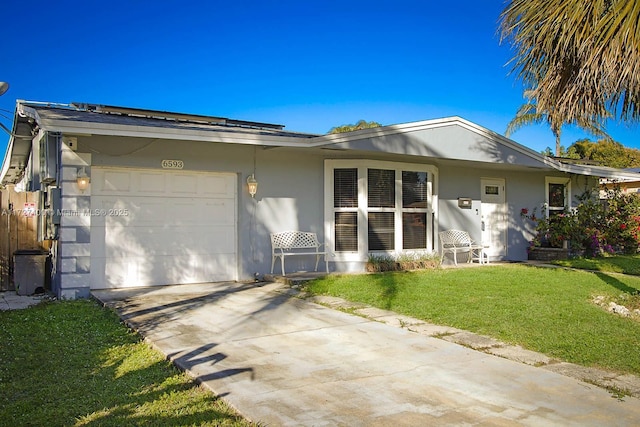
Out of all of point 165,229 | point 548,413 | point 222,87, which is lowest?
point 548,413

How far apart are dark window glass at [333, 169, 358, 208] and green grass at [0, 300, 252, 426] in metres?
6.01

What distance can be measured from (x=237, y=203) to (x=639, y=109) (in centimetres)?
710

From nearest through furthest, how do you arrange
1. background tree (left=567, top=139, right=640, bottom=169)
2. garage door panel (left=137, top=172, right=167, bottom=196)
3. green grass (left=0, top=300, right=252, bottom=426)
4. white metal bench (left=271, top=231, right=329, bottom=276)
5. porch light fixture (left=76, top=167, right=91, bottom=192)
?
green grass (left=0, top=300, right=252, bottom=426)
porch light fixture (left=76, top=167, right=91, bottom=192)
garage door panel (left=137, top=172, right=167, bottom=196)
white metal bench (left=271, top=231, right=329, bottom=276)
background tree (left=567, top=139, right=640, bottom=169)

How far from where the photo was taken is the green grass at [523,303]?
5.25m

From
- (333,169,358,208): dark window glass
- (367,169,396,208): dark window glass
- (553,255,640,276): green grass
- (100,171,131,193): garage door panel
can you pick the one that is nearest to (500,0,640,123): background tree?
(367,169,396,208): dark window glass

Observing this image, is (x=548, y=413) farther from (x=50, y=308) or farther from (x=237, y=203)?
(x=237, y=203)

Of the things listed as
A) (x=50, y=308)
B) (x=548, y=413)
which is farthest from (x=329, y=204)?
(x=548, y=413)

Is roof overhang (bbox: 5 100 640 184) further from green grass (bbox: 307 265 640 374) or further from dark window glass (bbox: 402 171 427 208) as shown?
green grass (bbox: 307 265 640 374)

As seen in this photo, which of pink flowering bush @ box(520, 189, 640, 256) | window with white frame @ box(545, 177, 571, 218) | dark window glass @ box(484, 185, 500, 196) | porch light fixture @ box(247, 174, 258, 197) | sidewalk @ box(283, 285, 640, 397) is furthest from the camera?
window with white frame @ box(545, 177, 571, 218)

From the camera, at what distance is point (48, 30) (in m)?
13.5

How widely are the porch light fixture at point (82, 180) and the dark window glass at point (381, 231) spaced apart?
5842 millimetres

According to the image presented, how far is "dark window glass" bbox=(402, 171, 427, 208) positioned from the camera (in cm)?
1199

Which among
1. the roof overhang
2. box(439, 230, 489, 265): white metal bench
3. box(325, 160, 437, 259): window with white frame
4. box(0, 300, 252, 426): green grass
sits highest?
the roof overhang

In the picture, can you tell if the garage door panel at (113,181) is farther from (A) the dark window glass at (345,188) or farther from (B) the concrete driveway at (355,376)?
(A) the dark window glass at (345,188)
